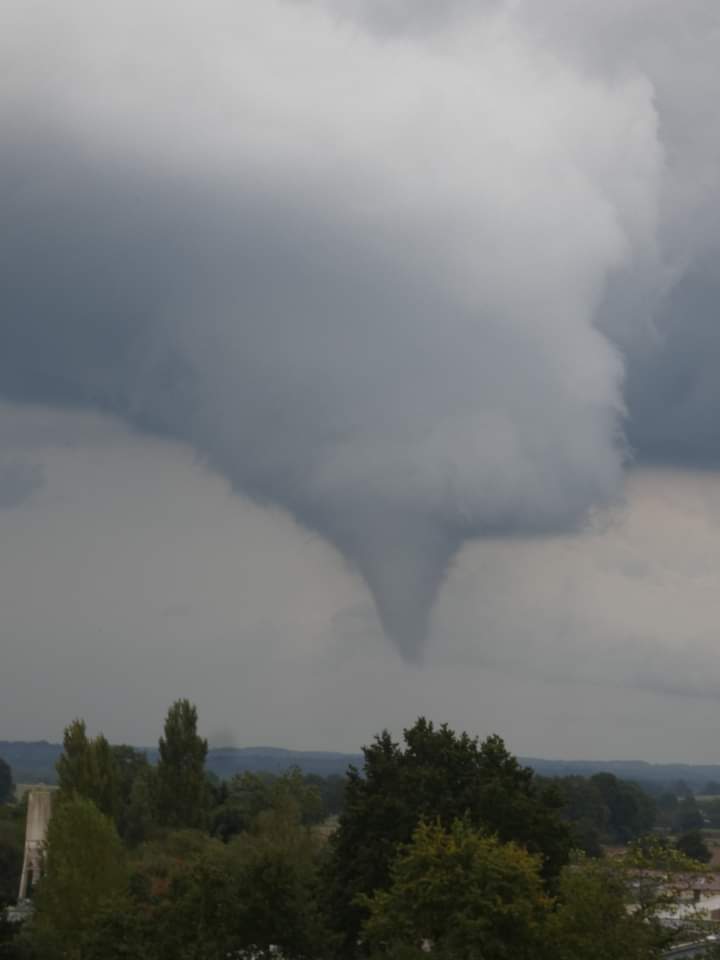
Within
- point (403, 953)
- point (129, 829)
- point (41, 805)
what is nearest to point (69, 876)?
point (403, 953)

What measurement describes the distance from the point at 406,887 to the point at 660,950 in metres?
10.0

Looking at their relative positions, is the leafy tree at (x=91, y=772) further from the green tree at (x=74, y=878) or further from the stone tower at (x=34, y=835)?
the green tree at (x=74, y=878)

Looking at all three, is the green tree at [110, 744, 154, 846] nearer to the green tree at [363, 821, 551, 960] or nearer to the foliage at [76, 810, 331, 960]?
the foliage at [76, 810, 331, 960]

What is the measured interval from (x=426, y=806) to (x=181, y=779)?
5580 centimetres

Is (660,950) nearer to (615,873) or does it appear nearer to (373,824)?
(615,873)

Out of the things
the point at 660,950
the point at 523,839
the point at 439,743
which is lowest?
the point at 660,950

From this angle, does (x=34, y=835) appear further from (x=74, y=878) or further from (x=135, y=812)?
(x=74, y=878)

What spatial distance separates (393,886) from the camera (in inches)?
2116

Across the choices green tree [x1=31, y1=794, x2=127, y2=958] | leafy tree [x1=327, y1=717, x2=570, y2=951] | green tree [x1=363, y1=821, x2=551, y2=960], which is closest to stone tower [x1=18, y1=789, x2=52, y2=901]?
green tree [x1=31, y1=794, x2=127, y2=958]

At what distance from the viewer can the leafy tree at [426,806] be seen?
62.8 metres

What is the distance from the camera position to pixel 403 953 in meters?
48.4

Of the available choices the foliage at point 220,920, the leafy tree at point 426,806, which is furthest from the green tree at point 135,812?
the foliage at point 220,920

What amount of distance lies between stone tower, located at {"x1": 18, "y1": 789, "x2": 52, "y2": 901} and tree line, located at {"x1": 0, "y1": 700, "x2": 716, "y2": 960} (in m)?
18.4

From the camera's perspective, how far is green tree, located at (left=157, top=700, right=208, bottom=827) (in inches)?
4515
